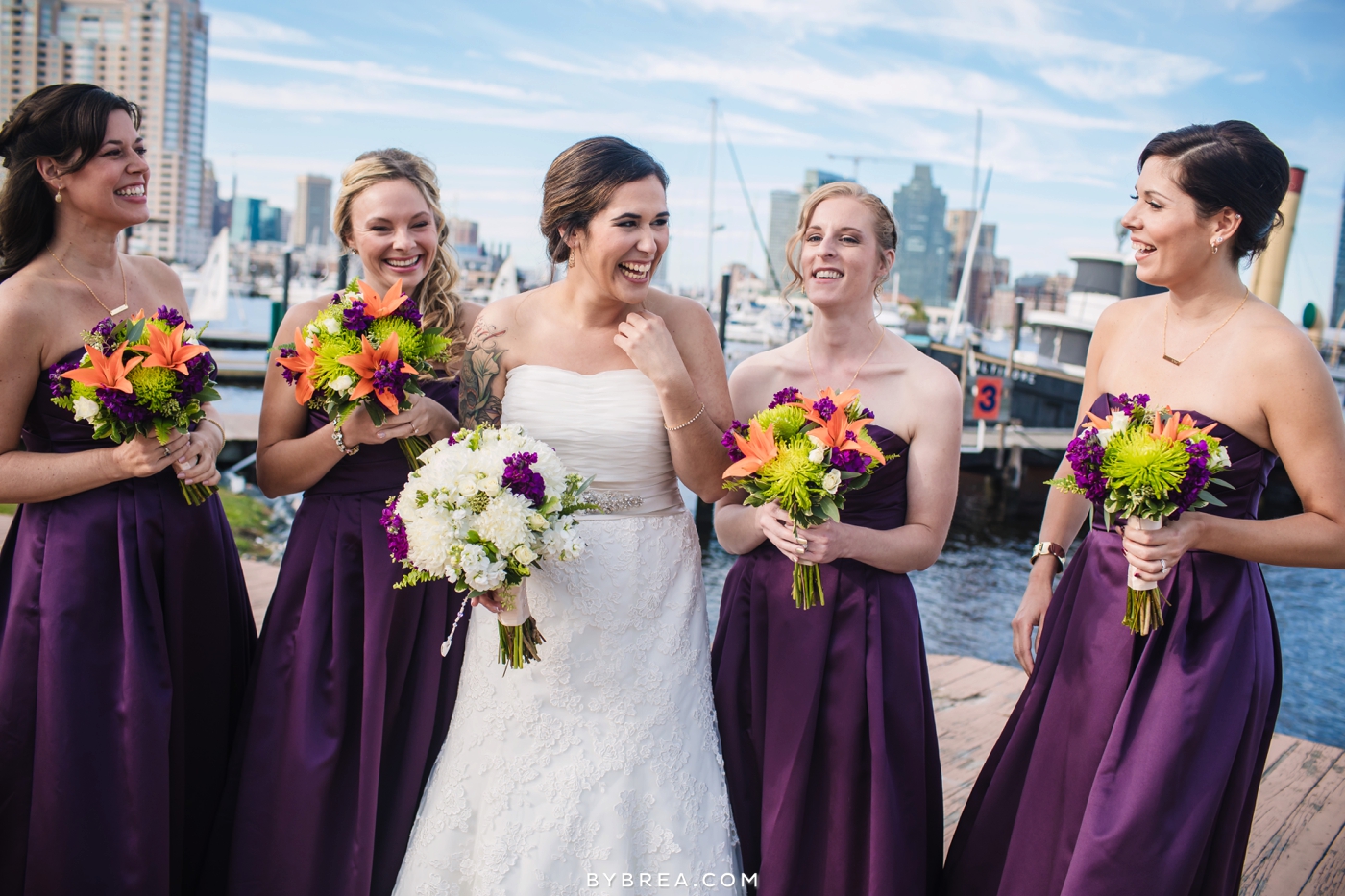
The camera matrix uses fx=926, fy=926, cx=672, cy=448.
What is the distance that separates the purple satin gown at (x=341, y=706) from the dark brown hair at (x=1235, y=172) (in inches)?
96.5

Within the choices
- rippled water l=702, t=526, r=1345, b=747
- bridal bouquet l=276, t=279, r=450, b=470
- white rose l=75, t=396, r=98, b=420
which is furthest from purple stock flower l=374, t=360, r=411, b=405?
rippled water l=702, t=526, r=1345, b=747

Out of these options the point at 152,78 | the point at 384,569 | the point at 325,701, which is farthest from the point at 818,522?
the point at 152,78

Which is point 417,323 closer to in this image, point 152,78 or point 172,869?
point 172,869

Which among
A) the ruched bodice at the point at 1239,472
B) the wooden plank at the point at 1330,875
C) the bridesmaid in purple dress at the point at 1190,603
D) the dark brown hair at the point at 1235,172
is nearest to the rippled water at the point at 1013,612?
the wooden plank at the point at 1330,875

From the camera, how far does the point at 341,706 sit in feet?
9.32

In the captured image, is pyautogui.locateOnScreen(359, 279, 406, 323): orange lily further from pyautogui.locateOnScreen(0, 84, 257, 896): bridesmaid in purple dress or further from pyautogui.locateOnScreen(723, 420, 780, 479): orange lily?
pyautogui.locateOnScreen(723, 420, 780, 479): orange lily

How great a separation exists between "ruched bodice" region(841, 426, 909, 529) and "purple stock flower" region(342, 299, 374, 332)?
1494 millimetres

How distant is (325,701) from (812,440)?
1715 mm

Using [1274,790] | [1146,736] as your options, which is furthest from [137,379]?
[1274,790]

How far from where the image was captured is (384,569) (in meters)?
2.88

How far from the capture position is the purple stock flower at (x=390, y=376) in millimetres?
2451

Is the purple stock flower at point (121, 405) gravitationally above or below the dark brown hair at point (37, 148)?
below

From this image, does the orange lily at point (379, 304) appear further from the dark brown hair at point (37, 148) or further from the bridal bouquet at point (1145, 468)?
the bridal bouquet at point (1145, 468)

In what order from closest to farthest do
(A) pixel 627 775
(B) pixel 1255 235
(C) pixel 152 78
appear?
(B) pixel 1255 235
(A) pixel 627 775
(C) pixel 152 78
